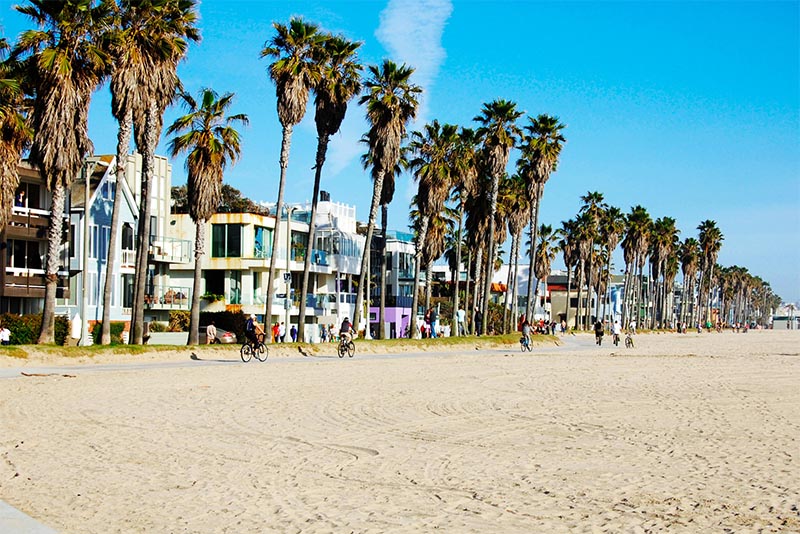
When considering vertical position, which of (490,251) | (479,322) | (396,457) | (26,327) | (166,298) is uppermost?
(490,251)

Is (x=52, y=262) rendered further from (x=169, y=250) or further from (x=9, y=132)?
(x=169, y=250)

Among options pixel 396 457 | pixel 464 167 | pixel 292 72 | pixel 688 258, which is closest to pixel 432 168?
pixel 464 167

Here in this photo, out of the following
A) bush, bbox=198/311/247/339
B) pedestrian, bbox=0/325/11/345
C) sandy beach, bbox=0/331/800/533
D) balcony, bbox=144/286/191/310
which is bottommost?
sandy beach, bbox=0/331/800/533

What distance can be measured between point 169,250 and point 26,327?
1699 cm

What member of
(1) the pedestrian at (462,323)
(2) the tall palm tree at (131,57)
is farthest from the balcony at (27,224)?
(1) the pedestrian at (462,323)

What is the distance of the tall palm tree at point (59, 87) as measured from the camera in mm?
30141

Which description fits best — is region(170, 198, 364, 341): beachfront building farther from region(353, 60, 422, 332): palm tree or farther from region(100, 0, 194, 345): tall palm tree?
region(100, 0, 194, 345): tall palm tree

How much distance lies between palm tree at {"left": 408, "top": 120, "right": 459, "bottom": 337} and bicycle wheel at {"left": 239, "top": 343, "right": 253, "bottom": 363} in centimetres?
1974

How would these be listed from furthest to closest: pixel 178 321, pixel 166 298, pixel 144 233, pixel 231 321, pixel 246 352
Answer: pixel 166 298 → pixel 231 321 → pixel 178 321 → pixel 144 233 → pixel 246 352

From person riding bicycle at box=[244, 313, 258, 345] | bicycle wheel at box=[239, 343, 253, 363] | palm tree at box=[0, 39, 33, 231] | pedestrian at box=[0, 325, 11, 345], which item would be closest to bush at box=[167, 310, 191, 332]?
pedestrian at box=[0, 325, 11, 345]

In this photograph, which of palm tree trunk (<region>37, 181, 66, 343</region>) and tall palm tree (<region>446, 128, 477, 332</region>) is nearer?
palm tree trunk (<region>37, 181, 66, 343</region>)

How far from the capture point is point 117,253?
49.5 metres

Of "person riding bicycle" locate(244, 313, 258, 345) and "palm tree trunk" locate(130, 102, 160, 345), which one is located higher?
"palm tree trunk" locate(130, 102, 160, 345)

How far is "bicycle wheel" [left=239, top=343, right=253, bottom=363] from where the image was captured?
33.3 meters
